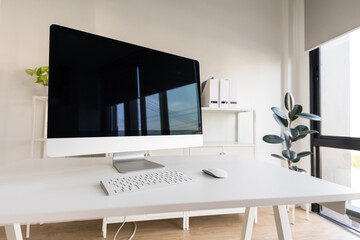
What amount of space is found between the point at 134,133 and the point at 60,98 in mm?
291

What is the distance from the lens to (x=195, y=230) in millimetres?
1640

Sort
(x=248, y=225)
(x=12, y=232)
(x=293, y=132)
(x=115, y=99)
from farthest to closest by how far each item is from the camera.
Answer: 1. (x=293, y=132)
2. (x=248, y=225)
3. (x=115, y=99)
4. (x=12, y=232)

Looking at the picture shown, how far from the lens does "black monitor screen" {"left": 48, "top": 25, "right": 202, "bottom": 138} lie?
0.64 meters

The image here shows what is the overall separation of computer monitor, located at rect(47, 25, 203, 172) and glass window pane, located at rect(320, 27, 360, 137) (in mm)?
1680

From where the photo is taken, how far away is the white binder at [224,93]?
185 cm

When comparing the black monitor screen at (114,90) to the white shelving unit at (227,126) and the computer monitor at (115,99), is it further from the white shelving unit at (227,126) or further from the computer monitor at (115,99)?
the white shelving unit at (227,126)

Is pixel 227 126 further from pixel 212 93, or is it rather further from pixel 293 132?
pixel 293 132

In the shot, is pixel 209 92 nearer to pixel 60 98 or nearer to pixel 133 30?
pixel 133 30

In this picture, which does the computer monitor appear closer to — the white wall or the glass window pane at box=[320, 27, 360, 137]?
the white wall

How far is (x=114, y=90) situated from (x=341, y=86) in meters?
2.18

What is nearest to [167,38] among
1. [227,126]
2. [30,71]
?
[227,126]

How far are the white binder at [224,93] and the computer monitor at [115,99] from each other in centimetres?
90

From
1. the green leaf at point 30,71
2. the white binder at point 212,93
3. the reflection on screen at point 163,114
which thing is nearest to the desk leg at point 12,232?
the reflection on screen at point 163,114

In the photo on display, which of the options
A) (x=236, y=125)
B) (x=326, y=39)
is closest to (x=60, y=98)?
(x=236, y=125)
